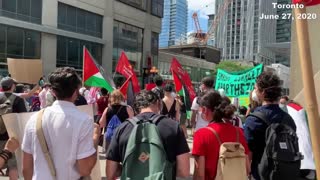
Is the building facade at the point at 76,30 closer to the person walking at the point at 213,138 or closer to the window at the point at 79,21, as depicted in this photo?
the window at the point at 79,21

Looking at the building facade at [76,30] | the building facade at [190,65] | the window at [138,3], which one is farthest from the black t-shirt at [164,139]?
the building facade at [190,65]

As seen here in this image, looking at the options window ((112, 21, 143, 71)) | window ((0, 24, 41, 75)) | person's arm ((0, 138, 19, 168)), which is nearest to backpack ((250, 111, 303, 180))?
person's arm ((0, 138, 19, 168))

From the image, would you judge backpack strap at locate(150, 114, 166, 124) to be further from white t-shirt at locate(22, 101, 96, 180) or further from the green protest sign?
the green protest sign

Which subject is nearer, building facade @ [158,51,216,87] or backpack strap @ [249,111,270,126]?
backpack strap @ [249,111,270,126]

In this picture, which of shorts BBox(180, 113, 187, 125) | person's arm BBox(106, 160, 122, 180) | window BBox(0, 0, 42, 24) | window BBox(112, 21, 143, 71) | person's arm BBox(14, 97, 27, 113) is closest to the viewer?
person's arm BBox(106, 160, 122, 180)

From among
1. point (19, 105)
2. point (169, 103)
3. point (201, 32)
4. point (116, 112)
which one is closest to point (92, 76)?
point (169, 103)

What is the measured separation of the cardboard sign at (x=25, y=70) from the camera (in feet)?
34.0

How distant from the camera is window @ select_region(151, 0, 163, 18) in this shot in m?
54.1

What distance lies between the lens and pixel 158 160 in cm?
312

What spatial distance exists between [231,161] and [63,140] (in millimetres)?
1341

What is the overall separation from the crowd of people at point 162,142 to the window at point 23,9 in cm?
3085

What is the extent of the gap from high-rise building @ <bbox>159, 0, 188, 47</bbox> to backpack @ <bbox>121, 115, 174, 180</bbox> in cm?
17206

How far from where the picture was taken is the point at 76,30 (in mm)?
39875

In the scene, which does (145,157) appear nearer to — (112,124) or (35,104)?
(112,124)
